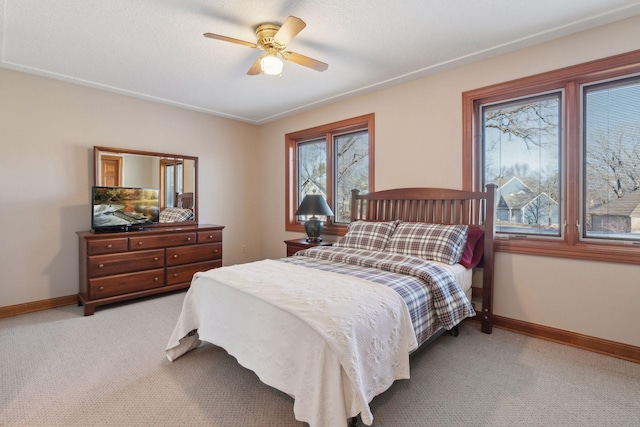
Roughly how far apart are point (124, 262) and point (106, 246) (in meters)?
0.26

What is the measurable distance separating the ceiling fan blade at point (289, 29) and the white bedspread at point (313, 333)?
1706 millimetres

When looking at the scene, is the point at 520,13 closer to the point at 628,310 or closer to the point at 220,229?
the point at 628,310

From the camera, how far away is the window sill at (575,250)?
7.42 ft

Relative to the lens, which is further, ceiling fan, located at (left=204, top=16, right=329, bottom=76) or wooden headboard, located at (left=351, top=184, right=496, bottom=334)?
wooden headboard, located at (left=351, top=184, right=496, bottom=334)

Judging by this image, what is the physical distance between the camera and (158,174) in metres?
4.12

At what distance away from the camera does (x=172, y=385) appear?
1.99 m

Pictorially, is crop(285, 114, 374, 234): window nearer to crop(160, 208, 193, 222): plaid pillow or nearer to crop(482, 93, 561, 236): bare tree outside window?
crop(482, 93, 561, 236): bare tree outside window

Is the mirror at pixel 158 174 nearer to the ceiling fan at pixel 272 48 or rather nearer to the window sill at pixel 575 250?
the ceiling fan at pixel 272 48

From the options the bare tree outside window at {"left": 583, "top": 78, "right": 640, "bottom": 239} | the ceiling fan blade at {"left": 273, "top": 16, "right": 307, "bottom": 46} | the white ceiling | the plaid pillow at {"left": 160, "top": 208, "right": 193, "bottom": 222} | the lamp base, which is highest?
the white ceiling

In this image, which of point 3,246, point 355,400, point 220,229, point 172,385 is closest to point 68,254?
point 3,246

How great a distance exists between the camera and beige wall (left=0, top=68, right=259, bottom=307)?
3.17 metres

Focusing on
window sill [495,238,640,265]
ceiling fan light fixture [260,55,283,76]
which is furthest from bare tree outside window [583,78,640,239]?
ceiling fan light fixture [260,55,283,76]

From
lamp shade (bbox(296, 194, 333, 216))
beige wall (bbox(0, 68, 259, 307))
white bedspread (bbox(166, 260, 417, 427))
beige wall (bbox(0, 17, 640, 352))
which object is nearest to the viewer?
white bedspread (bbox(166, 260, 417, 427))

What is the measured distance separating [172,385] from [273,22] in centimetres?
269
